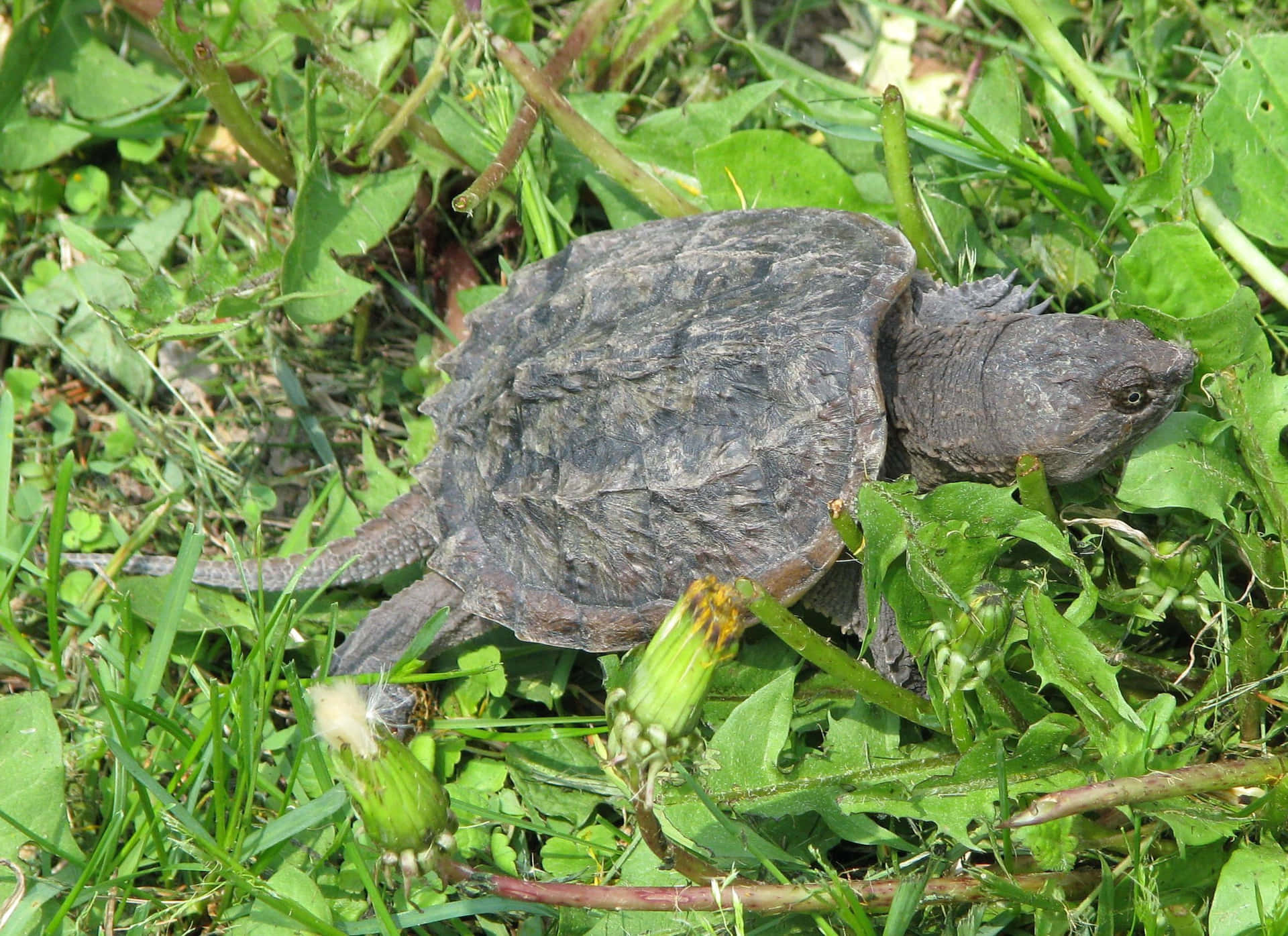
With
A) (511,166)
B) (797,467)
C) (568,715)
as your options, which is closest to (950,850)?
(797,467)

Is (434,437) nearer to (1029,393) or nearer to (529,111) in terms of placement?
(529,111)

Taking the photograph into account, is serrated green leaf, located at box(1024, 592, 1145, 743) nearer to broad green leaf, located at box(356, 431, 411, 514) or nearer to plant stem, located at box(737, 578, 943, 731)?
plant stem, located at box(737, 578, 943, 731)

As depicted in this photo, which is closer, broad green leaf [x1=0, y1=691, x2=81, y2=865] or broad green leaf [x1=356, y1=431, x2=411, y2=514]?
broad green leaf [x1=0, y1=691, x2=81, y2=865]

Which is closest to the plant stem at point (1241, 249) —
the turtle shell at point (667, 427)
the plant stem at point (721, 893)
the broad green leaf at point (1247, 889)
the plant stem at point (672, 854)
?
the turtle shell at point (667, 427)

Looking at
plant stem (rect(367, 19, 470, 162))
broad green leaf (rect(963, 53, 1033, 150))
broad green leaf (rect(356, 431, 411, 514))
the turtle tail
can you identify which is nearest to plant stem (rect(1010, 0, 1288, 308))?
broad green leaf (rect(963, 53, 1033, 150))

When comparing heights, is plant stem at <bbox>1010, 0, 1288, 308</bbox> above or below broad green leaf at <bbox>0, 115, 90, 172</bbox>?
above

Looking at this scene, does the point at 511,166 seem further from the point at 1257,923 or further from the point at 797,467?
the point at 1257,923
